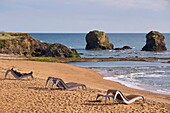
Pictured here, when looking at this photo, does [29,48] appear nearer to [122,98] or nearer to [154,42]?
[154,42]

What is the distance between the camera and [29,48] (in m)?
61.3

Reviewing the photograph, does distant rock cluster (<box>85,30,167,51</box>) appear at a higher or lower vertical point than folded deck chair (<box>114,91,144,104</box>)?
higher

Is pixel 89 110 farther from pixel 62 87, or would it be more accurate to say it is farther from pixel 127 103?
pixel 62 87

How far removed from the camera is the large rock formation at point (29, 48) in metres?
58.4

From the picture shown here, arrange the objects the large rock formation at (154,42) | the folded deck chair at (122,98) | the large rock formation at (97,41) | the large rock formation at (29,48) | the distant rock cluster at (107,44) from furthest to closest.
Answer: the large rock formation at (97,41) → the distant rock cluster at (107,44) → the large rock formation at (154,42) → the large rock formation at (29,48) → the folded deck chair at (122,98)

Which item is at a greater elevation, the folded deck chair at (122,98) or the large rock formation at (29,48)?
the large rock formation at (29,48)

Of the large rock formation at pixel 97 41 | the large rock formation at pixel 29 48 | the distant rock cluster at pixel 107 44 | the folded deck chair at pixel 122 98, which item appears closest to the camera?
the folded deck chair at pixel 122 98

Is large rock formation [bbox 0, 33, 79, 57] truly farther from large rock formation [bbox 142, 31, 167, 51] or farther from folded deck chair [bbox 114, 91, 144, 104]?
folded deck chair [bbox 114, 91, 144, 104]

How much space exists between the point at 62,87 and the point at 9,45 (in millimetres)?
42007

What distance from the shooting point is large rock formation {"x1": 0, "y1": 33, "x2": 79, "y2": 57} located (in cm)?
5844

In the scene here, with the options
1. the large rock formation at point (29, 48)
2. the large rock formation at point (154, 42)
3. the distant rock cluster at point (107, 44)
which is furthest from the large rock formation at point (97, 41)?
the large rock formation at point (29, 48)

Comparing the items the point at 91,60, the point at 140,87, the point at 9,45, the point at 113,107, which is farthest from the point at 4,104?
the point at 9,45

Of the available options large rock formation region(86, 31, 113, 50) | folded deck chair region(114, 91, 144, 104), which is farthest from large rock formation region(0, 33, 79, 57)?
folded deck chair region(114, 91, 144, 104)

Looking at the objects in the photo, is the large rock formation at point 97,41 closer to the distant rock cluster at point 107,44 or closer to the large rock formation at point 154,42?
the distant rock cluster at point 107,44
